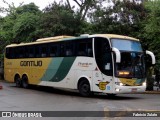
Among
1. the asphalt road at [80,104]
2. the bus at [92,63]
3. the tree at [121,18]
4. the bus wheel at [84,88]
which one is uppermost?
the tree at [121,18]

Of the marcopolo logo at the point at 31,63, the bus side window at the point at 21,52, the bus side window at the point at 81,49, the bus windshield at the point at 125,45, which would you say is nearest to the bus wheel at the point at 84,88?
the bus side window at the point at 81,49

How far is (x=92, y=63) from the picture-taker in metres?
20.7

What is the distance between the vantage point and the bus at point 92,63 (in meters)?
19.6

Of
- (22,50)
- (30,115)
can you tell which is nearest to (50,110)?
(30,115)

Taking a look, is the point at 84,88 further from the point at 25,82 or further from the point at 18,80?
the point at 18,80

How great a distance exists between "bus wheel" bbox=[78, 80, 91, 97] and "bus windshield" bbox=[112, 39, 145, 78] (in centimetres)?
239

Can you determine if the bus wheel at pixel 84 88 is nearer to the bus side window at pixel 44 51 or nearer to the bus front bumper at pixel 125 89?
the bus front bumper at pixel 125 89

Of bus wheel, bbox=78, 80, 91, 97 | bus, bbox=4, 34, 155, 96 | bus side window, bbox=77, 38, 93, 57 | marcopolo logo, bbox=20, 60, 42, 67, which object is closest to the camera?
bus, bbox=4, 34, 155, 96

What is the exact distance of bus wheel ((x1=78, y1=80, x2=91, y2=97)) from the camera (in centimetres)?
2112

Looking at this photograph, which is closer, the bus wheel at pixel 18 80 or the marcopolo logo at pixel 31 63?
the marcopolo logo at pixel 31 63

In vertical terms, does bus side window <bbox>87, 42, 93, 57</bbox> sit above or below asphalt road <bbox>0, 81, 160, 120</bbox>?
above

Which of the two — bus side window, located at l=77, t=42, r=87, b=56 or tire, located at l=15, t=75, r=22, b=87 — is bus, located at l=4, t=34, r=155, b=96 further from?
tire, located at l=15, t=75, r=22, b=87

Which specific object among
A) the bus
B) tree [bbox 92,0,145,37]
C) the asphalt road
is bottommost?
the asphalt road

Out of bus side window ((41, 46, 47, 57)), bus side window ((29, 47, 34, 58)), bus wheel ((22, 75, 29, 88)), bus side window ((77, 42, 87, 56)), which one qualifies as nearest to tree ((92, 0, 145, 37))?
bus side window ((29, 47, 34, 58))
